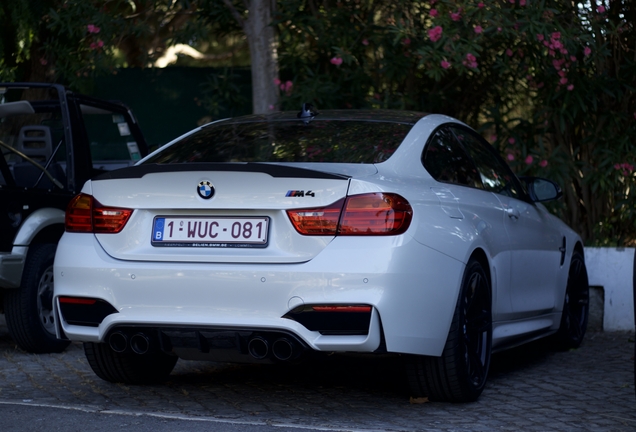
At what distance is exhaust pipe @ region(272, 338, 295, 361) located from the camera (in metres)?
4.70

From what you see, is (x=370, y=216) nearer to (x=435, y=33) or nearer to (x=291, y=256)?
(x=291, y=256)

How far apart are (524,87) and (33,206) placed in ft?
17.4

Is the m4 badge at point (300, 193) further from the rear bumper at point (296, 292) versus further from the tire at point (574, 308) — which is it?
the tire at point (574, 308)

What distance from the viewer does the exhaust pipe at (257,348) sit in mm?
4727

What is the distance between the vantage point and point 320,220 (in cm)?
463

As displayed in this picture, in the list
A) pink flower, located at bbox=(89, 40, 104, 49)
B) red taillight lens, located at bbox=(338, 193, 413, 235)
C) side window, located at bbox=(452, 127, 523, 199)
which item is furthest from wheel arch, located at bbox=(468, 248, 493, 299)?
pink flower, located at bbox=(89, 40, 104, 49)

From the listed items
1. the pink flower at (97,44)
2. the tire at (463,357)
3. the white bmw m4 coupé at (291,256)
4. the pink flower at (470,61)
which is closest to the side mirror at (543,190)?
the white bmw m4 coupé at (291,256)

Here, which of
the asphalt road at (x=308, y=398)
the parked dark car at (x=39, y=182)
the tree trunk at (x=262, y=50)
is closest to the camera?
the asphalt road at (x=308, y=398)

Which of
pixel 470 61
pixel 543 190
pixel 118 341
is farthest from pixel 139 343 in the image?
pixel 470 61

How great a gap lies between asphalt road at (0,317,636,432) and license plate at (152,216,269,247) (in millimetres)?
809

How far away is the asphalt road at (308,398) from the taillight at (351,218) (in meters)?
0.87

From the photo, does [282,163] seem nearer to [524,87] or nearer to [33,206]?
[33,206]

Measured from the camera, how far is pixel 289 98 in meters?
10.0

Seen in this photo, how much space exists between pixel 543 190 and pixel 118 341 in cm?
309
